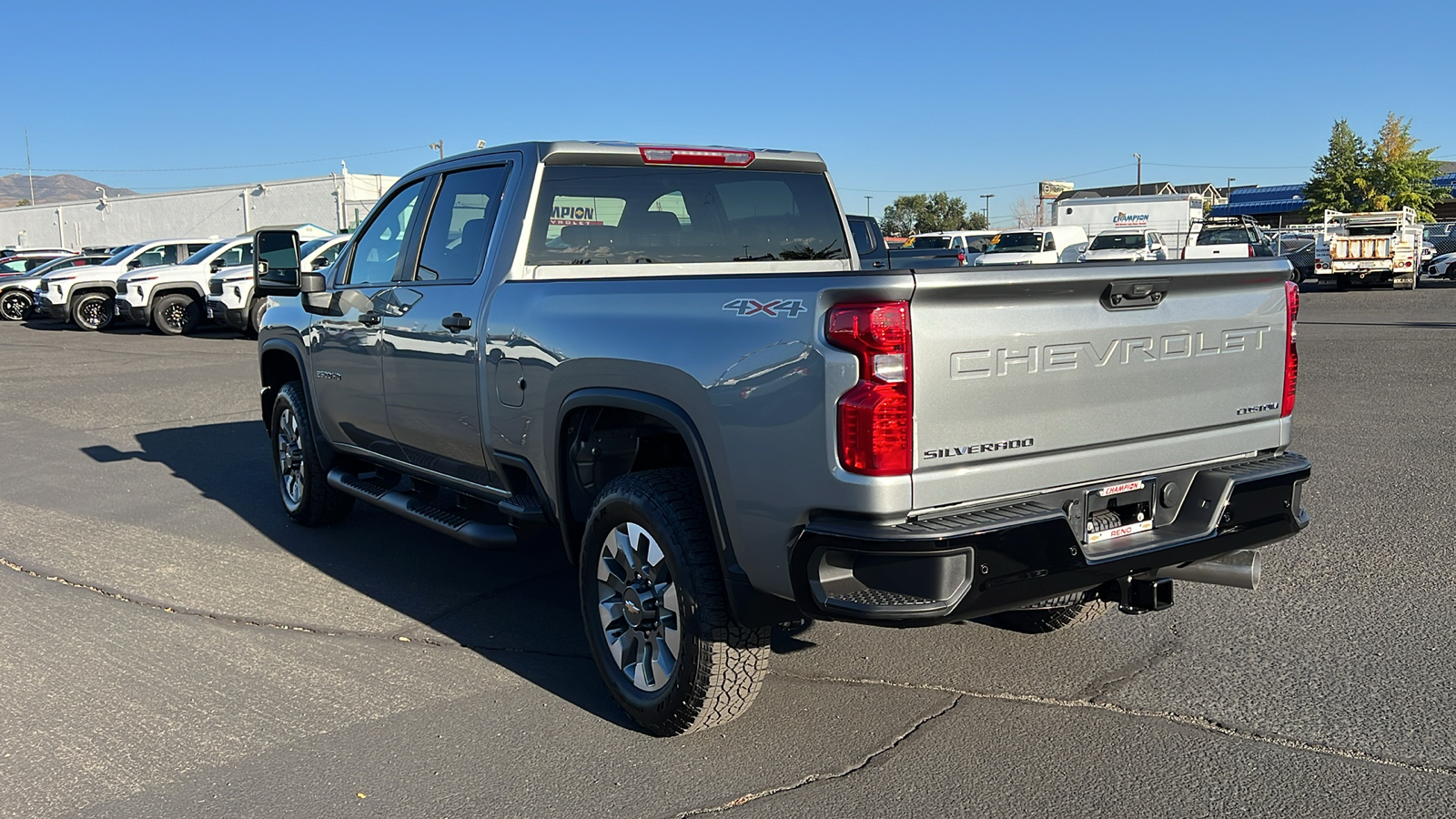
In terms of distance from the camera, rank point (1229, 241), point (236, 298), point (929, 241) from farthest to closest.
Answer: point (929, 241) < point (1229, 241) < point (236, 298)

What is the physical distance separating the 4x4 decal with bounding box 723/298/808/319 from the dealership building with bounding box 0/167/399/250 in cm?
4014

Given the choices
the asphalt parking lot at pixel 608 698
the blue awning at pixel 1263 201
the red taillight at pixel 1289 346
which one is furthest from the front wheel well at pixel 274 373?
the blue awning at pixel 1263 201

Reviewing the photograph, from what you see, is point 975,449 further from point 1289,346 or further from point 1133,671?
point 1133,671

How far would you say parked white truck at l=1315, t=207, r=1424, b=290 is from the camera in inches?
1127

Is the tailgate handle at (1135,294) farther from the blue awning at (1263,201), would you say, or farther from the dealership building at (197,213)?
the blue awning at (1263,201)

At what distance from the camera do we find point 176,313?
2270cm

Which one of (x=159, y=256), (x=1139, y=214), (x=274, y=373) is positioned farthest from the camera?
(x=1139, y=214)

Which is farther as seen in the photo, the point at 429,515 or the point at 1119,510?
the point at 429,515

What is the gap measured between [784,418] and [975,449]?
534 mm

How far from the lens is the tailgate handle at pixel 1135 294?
3.51m

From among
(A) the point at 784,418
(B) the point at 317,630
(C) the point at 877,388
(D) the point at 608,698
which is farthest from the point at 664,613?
→ (B) the point at 317,630

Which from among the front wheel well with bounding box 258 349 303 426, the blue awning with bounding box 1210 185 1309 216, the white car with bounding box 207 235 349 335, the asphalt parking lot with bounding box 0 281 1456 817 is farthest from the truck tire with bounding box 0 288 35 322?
the blue awning with bounding box 1210 185 1309 216

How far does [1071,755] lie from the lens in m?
3.68

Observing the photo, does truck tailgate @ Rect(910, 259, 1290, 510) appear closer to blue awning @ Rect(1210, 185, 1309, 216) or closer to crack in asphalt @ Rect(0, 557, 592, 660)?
crack in asphalt @ Rect(0, 557, 592, 660)
